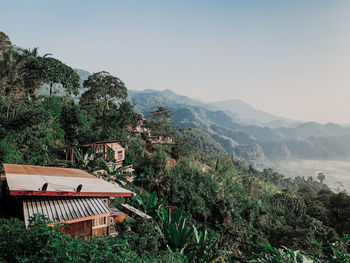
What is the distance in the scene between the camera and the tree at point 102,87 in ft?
89.0

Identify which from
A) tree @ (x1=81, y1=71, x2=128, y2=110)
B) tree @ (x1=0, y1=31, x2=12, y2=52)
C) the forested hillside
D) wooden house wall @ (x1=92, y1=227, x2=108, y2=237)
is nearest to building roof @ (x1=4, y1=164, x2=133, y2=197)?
the forested hillside

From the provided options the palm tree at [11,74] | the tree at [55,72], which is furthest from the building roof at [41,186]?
the tree at [55,72]

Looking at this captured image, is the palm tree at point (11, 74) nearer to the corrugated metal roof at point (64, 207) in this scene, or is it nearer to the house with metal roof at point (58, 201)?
the house with metal roof at point (58, 201)

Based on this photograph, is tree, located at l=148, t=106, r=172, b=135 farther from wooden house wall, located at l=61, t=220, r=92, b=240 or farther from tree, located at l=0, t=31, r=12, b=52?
wooden house wall, located at l=61, t=220, r=92, b=240

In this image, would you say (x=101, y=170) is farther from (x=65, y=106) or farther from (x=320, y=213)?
(x=320, y=213)

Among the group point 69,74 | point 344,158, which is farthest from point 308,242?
point 344,158

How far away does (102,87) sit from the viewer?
1070 inches

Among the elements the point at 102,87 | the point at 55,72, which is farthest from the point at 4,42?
the point at 102,87

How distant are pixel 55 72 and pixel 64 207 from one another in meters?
17.6

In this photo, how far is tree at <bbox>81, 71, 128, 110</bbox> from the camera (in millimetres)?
27125

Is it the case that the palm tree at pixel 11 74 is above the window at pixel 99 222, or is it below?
above

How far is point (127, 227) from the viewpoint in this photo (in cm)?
684

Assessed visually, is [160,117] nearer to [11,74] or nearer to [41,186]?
[11,74]

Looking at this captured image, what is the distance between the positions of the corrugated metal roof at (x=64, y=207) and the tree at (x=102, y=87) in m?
22.6
